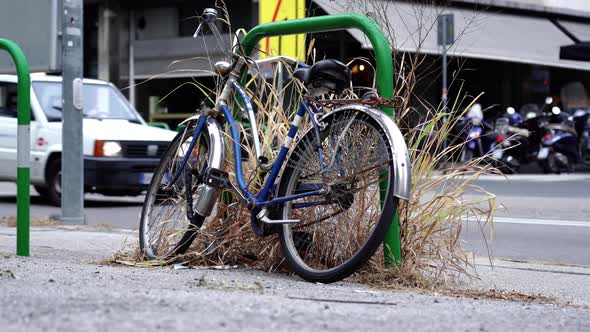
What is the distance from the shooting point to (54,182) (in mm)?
13688

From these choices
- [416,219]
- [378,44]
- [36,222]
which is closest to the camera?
[378,44]

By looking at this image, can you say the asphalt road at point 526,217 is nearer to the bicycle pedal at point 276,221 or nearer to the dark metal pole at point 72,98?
the dark metal pole at point 72,98

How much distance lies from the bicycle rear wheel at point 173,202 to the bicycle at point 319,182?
12mm

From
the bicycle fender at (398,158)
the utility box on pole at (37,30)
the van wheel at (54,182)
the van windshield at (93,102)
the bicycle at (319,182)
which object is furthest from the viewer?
the van windshield at (93,102)

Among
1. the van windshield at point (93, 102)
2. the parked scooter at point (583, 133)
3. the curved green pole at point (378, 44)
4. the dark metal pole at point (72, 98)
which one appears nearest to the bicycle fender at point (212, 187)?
the curved green pole at point (378, 44)

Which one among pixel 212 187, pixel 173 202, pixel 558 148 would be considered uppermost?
pixel 212 187

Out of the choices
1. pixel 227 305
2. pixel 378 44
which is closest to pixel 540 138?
pixel 378 44

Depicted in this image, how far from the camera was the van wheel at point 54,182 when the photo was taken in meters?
13.6

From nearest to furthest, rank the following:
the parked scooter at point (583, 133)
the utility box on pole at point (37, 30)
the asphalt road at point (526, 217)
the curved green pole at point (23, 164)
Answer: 1. the curved green pole at point (23, 164)
2. the asphalt road at point (526, 217)
3. the utility box on pole at point (37, 30)
4. the parked scooter at point (583, 133)

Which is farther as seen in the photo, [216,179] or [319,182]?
[216,179]

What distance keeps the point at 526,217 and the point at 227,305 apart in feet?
26.4

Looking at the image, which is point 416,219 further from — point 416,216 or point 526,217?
point 526,217

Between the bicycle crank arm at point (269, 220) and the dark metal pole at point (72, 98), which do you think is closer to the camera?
the bicycle crank arm at point (269, 220)

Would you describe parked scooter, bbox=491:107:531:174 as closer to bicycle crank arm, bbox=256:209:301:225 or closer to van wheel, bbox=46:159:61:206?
van wheel, bbox=46:159:61:206
